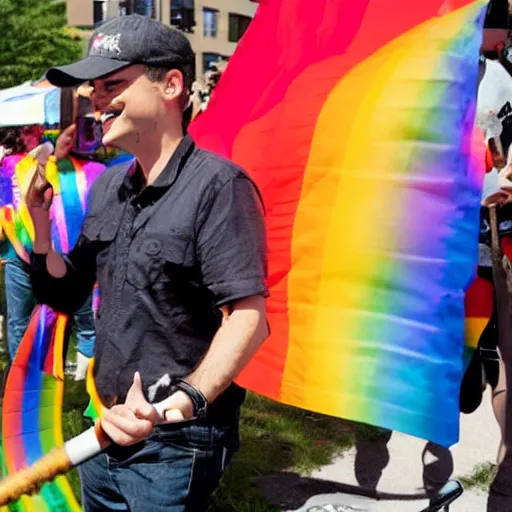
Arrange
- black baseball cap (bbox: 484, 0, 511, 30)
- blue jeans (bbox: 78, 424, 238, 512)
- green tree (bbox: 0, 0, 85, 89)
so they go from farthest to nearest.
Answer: green tree (bbox: 0, 0, 85, 89) < black baseball cap (bbox: 484, 0, 511, 30) < blue jeans (bbox: 78, 424, 238, 512)

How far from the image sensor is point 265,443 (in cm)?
490

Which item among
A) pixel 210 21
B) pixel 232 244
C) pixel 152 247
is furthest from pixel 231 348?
pixel 210 21

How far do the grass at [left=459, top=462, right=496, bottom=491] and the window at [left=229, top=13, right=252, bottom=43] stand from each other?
4518cm

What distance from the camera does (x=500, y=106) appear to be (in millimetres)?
3354

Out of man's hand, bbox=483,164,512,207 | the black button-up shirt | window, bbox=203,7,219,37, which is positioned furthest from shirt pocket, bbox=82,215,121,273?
window, bbox=203,7,219,37

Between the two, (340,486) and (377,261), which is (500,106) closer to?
(377,261)

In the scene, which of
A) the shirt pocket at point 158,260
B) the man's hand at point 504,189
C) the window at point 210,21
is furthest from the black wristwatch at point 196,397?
the window at point 210,21

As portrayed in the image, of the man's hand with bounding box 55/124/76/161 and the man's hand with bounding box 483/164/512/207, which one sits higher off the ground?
the man's hand with bounding box 483/164/512/207

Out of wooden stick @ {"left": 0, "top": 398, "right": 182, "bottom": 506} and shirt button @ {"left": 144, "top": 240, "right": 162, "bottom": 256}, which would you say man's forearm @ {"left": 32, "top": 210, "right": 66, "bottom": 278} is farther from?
wooden stick @ {"left": 0, "top": 398, "right": 182, "bottom": 506}

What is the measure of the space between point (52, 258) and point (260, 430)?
2.86 m

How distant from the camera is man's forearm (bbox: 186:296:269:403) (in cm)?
199

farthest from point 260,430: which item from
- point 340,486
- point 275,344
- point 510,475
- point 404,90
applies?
point 404,90

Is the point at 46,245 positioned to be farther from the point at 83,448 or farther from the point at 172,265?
the point at 83,448

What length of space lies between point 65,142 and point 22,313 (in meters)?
1.38
